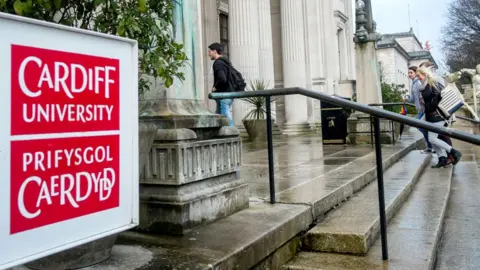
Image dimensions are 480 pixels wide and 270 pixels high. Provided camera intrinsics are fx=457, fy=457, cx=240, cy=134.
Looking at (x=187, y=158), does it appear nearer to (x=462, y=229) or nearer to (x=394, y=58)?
(x=462, y=229)

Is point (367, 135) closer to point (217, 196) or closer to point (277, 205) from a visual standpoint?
point (277, 205)

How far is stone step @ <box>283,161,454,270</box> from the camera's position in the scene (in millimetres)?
3062

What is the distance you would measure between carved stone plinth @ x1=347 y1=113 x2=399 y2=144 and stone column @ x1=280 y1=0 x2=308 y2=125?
22.1 feet

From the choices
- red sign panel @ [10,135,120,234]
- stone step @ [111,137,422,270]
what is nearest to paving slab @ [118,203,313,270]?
stone step @ [111,137,422,270]

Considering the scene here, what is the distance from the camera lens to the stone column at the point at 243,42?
48.4 ft

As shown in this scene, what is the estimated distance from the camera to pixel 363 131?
36.3ft

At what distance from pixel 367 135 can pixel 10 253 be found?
10.4 m

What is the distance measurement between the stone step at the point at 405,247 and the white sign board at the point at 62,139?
174cm

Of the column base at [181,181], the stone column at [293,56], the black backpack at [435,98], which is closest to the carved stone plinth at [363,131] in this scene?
A: the black backpack at [435,98]

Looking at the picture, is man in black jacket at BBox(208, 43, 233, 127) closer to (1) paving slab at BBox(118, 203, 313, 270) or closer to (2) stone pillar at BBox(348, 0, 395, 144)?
(1) paving slab at BBox(118, 203, 313, 270)

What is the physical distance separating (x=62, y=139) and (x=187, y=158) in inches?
59.6

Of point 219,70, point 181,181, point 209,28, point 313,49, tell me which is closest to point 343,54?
point 313,49

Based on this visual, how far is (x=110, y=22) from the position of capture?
2.51m

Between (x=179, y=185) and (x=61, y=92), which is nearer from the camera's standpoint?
(x=61, y=92)
